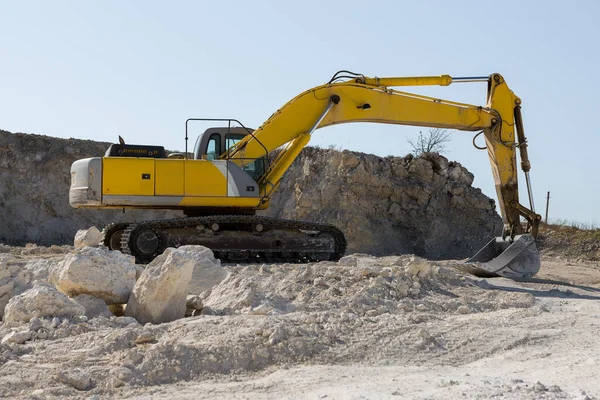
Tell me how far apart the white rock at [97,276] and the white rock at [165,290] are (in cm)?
32

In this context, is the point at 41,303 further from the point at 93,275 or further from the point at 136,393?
the point at 136,393

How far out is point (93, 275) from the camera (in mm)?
7062

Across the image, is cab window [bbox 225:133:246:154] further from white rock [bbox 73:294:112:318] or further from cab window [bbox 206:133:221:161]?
white rock [bbox 73:294:112:318]

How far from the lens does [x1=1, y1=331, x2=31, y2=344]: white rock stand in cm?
584

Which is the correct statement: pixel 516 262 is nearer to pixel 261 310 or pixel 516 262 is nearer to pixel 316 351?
pixel 261 310

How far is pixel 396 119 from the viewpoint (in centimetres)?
1262

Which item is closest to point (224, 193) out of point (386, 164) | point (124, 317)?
point (124, 317)

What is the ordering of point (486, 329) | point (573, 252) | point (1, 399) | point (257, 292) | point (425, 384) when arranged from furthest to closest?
1. point (573, 252)
2. point (257, 292)
3. point (486, 329)
4. point (425, 384)
5. point (1, 399)

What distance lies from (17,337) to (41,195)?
17.4 meters

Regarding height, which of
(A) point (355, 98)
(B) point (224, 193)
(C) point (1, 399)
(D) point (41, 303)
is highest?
(A) point (355, 98)

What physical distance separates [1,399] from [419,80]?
9.16 meters

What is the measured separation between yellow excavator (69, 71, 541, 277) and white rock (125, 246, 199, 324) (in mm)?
5132

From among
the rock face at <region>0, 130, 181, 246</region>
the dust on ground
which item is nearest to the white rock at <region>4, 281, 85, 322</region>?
the dust on ground

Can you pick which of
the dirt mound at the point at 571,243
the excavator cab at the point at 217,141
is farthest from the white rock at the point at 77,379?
the dirt mound at the point at 571,243
